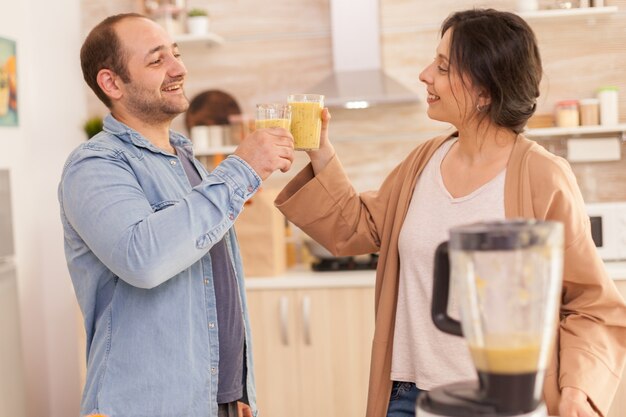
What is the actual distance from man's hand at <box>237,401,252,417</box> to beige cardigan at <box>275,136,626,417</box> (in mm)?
294

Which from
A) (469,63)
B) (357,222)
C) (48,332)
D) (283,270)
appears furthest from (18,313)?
(469,63)

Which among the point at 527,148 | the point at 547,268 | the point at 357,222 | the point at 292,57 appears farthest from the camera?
the point at 292,57

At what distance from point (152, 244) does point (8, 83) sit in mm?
2308

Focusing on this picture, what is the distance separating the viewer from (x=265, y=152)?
163cm

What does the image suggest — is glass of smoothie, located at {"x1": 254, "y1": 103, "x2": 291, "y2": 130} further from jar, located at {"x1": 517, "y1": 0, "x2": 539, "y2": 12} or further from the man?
jar, located at {"x1": 517, "y1": 0, "x2": 539, "y2": 12}

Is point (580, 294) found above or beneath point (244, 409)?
above

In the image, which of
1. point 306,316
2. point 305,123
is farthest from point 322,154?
point 306,316

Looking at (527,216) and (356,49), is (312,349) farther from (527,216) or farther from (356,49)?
(527,216)

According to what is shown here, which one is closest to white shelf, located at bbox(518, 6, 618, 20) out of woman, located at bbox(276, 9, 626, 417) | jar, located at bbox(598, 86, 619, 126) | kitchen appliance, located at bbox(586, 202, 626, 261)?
jar, located at bbox(598, 86, 619, 126)

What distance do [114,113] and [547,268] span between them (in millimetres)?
1203

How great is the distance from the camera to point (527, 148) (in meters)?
1.63

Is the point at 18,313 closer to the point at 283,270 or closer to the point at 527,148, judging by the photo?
the point at 283,270

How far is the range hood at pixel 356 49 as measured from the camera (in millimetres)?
3637

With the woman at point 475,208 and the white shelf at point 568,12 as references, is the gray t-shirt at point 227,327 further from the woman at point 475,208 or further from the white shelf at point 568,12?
Answer: the white shelf at point 568,12
